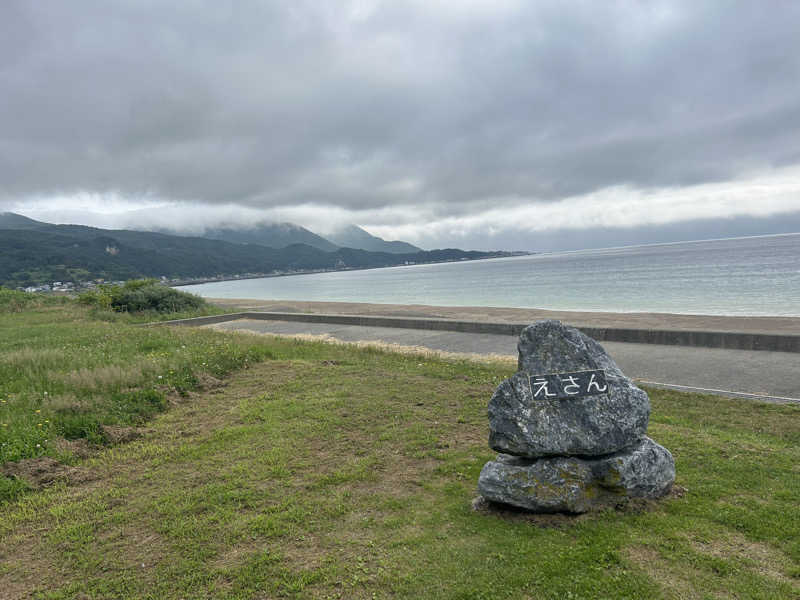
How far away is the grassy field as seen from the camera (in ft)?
10.3

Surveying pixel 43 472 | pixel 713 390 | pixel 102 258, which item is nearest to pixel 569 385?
pixel 713 390

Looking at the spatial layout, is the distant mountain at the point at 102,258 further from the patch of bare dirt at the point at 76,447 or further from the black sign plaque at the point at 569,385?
the black sign plaque at the point at 569,385

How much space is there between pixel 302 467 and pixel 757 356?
9.93 m

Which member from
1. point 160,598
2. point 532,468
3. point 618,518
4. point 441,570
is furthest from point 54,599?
point 618,518

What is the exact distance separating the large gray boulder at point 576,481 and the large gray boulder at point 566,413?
0.10m

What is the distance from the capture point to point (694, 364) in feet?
31.5

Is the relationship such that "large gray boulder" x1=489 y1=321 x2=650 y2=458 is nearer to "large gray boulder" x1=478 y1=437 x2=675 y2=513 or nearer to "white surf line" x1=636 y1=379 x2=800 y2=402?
"large gray boulder" x1=478 y1=437 x2=675 y2=513

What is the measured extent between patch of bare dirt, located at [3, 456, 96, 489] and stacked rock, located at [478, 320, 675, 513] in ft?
13.8

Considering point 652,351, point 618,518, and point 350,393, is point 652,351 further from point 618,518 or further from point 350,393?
point 618,518

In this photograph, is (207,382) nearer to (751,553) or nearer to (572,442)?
(572,442)

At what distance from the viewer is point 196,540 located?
3660mm

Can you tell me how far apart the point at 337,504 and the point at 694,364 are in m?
8.58

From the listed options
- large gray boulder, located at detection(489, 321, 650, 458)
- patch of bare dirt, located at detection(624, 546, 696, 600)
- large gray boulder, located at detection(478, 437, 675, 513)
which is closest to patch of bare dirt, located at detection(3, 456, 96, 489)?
large gray boulder, located at detection(478, 437, 675, 513)

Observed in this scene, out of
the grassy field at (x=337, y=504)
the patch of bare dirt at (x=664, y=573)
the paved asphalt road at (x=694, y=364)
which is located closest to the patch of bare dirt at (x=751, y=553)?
the grassy field at (x=337, y=504)
